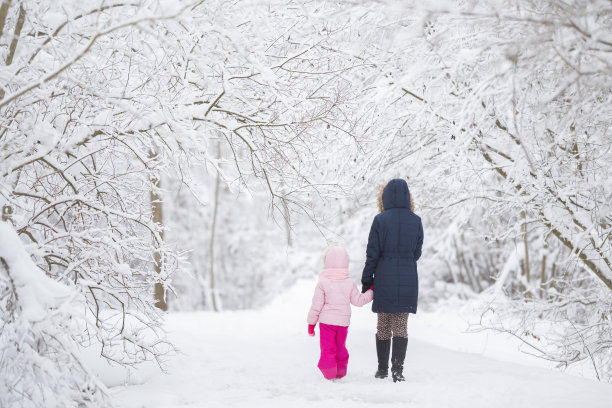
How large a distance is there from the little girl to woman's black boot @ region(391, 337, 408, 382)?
0.45m

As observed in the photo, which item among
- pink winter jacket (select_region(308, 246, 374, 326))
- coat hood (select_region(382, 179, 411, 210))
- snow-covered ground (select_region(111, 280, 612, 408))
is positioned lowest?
snow-covered ground (select_region(111, 280, 612, 408))

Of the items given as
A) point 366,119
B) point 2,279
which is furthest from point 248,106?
point 2,279

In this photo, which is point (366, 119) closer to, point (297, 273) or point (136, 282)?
point (136, 282)

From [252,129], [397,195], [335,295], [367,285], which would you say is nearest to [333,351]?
[335,295]

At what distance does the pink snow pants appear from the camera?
4746mm

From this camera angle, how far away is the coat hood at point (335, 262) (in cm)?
491

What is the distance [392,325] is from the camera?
183 inches

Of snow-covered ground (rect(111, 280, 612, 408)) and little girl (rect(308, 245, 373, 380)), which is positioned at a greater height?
little girl (rect(308, 245, 373, 380))

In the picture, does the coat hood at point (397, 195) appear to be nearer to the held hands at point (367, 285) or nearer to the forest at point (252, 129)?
the forest at point (252, 129)

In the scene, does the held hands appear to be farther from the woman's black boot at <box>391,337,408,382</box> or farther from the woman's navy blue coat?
the woman's black boot at <box>391,337,408,382</box>

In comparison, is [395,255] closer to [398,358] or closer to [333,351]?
[398,358]

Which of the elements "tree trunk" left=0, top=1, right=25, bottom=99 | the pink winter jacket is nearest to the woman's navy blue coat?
the pink winter jacket

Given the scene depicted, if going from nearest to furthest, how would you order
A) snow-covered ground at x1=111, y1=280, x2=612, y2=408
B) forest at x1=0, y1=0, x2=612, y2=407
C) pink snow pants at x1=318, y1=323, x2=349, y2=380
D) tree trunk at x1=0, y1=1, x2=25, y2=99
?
forest at x1=0, y1=0, x2=612, y2=407, tree trunk at x1=0, y1=1, x2=25, y2=99, snow-covered ground at x1=111, y1=280, x2=612, y2=408, pink snow pants at x1=318, y1=323, x2=349, y2=380

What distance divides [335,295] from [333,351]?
50 cm
